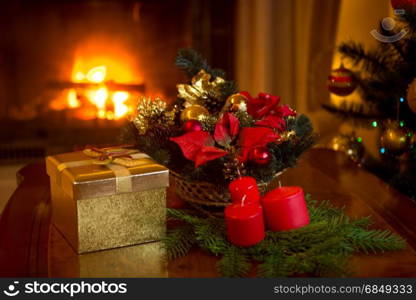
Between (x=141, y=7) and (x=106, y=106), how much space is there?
15.1 inches

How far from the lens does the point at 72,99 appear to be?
2539 mm

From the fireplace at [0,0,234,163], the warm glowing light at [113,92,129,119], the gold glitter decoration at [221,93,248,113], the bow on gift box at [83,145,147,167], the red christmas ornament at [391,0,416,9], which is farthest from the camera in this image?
the warm glowing light at [113,92,129,119]

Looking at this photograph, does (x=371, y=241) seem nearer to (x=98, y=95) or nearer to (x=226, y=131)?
(x=226, y=131)

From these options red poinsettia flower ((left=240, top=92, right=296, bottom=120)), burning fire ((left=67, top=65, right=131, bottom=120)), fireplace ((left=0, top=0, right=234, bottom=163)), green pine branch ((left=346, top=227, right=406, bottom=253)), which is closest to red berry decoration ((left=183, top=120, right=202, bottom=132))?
red poinsettia flower ((left=240, top=92, right=296, bottom=120))

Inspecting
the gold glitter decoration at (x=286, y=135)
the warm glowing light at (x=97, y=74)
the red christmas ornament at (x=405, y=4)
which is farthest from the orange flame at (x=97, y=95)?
the gold glitter decoration at (x=286, y=135)

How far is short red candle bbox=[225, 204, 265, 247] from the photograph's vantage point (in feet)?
3.02

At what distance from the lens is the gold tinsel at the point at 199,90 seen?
3.92ft

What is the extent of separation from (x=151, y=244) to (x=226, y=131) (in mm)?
201

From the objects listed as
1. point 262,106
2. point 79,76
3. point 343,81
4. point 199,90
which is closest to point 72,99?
point 79,76

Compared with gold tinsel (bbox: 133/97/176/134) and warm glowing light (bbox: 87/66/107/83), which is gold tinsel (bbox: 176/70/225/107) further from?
warm glowing light (bbox: 87/66/107/83)

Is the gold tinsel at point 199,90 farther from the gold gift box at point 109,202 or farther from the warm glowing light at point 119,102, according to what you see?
the warm glowing light at point 119,102

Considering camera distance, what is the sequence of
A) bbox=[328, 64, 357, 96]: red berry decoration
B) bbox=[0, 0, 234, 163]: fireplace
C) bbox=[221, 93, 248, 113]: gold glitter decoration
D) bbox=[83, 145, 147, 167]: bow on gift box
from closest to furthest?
bbox=[83, 145, 147, 167]: bow on gift box < bbox=[221, 93, 248, 113]: gold glitter decoration < bbox=[328, 64, 357, 96]: red berry decoration < bbox=[0, 0, 234, 163]: fireplace

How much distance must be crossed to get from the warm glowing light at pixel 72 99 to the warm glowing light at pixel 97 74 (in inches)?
3.1

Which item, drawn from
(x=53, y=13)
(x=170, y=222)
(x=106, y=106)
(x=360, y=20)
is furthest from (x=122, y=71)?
(x=170, y=222)
